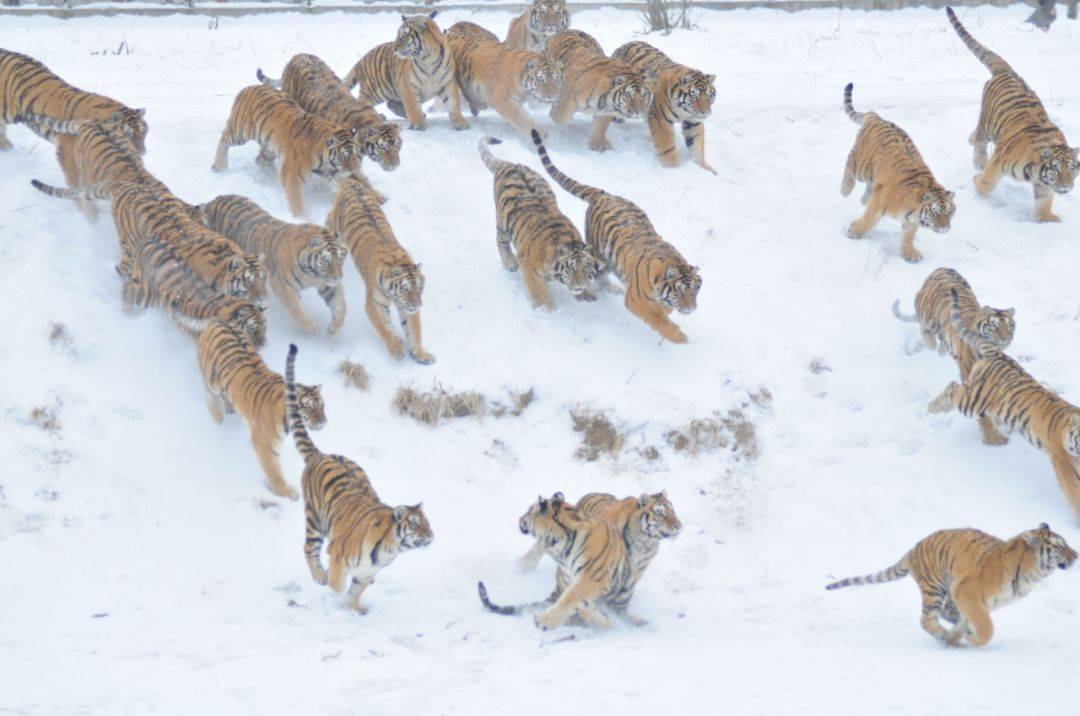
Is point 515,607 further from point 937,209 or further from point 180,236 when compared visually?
point 937,209

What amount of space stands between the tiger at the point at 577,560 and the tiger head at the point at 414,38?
4.95 meters

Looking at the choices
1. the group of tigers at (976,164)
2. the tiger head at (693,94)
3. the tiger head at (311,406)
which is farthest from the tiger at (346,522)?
the group of tigers at (976,164)

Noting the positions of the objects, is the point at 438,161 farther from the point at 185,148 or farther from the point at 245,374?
the point at 245,374

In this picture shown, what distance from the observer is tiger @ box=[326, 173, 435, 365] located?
27.9ft

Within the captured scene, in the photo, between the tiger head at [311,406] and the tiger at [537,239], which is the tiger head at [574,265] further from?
the tiger head at [311,406]

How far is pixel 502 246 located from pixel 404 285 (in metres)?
1.30

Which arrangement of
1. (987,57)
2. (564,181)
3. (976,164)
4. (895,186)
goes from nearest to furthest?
(564,181), (895,186), (976,164), (987,57)

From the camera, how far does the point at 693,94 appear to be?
10609 millimetres

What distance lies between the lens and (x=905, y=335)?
9.38 metres

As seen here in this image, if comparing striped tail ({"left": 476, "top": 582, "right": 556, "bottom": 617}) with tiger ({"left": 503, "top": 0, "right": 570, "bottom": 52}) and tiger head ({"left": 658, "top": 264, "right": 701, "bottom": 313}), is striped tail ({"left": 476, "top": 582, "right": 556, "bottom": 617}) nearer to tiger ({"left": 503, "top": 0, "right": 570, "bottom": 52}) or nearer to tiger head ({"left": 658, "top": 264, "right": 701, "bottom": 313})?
tiger head ({"left": 658, "top": 264, "right": 701, "bottom": 313})

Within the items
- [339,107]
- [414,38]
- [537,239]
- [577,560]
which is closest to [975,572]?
[577,560]

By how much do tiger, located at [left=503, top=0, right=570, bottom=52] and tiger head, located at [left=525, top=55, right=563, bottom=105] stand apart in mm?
1151

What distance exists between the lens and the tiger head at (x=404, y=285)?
8461mm

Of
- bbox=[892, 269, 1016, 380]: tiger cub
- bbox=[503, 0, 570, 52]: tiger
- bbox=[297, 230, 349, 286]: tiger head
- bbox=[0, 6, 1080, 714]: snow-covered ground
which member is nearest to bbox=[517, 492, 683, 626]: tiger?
bbox=[0, 6, 1080, 714]: snow-covered ground
